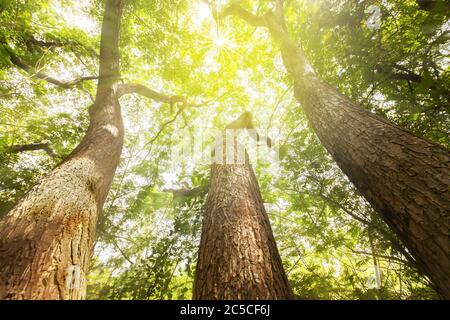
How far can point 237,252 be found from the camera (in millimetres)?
1814

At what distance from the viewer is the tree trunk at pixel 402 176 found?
144cm

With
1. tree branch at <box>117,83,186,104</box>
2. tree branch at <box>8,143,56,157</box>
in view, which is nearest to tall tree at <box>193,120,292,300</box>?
tree branch at <box>117,83,186,104</box>

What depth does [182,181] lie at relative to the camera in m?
5.89

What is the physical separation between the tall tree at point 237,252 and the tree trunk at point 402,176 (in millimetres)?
1019

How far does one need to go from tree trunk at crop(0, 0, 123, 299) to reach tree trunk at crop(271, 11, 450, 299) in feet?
8.10

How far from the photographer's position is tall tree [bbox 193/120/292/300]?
1534 mm

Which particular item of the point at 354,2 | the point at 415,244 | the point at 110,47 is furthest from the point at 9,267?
the point at 354,2

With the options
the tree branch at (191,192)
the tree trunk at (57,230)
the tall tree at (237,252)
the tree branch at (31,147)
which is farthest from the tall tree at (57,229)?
the tree branch at (31,147)

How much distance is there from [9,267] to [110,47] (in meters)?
4.24

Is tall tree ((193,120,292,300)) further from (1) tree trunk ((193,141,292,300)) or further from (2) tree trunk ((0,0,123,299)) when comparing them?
(2) tree trunk ((0,0,123,299))

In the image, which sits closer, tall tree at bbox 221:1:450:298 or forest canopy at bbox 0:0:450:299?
tall tree at bbox 221:1:450:298

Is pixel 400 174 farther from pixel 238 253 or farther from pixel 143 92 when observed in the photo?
pixel 143 92

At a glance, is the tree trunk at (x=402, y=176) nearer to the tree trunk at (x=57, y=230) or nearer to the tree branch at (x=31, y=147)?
the tree trunk at (x=57, y=230)

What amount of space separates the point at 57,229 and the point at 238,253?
57.7 inches
